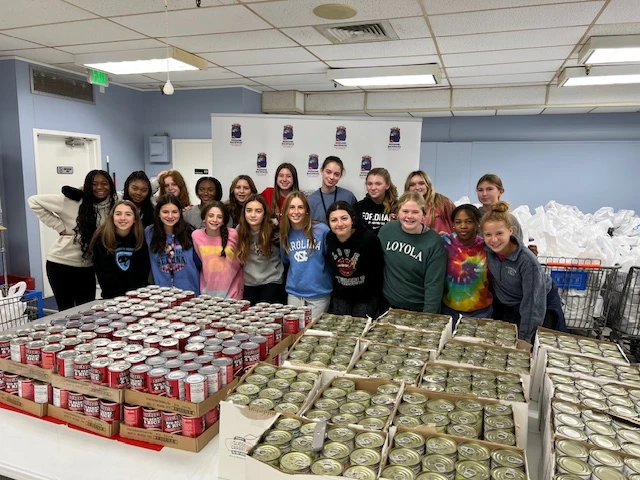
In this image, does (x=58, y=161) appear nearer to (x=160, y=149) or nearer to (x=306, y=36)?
(x=160, y=149)

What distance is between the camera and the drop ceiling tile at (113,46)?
4.53 m

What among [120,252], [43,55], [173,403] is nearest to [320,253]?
[120,252]

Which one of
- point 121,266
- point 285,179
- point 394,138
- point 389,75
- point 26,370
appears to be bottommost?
point 26,370

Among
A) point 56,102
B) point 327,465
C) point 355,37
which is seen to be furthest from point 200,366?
point 56,102

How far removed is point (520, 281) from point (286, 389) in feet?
5.37

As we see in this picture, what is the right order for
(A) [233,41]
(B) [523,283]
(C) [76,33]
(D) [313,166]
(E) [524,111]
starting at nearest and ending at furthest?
(B) [523,283] < (C) [76,33] < (A) [233,41] < (D) [313,166] < (E) [524,111]

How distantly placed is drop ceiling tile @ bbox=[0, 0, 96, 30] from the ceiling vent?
79.3 inches

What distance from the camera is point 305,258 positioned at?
3.03 m

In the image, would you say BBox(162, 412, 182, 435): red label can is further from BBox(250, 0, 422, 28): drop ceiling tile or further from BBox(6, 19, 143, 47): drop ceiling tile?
BBox(6, 19, 143, 47): drop ceiling tile

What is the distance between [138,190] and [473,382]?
10.1 feet

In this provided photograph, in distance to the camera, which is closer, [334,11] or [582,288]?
[334,11]

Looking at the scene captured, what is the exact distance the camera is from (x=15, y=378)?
1.77m

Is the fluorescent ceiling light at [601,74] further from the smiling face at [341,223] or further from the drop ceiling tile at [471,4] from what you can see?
the smiling face at [341,223]

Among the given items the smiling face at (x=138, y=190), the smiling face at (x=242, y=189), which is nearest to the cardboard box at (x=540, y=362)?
the smiling face at (x=242, y=189)
